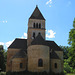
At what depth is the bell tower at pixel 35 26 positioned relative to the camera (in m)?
40.2

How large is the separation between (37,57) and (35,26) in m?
13.2

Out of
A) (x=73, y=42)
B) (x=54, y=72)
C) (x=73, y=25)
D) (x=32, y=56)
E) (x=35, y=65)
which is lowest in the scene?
(x=54, y=72)

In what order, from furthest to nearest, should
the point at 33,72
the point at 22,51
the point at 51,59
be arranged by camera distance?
the point at 22,51
the point at 51,59
the point at 33,72

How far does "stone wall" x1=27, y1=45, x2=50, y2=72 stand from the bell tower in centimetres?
852

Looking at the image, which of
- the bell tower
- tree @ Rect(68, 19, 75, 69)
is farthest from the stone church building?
tree @ Rect(68, 19, 75, 69)

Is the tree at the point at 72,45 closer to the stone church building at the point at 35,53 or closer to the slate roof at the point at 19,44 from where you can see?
the stone church building at the point at 35,53

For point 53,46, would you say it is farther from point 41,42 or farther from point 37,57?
point 37,57

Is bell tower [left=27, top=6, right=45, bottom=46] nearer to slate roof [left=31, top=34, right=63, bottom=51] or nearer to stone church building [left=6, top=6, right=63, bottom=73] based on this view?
stone church building [left=6, top=6, right=63, bottom=73]

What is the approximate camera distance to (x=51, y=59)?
3475 centimetres

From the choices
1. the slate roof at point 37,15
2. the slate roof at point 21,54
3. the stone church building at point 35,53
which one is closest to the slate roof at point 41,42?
the stone church building at point 35,53

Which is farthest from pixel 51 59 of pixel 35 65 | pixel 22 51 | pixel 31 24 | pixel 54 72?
pixel 31 24

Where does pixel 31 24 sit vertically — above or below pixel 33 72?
above

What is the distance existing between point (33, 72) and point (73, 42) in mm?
12440

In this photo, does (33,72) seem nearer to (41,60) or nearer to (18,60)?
(41,60)
